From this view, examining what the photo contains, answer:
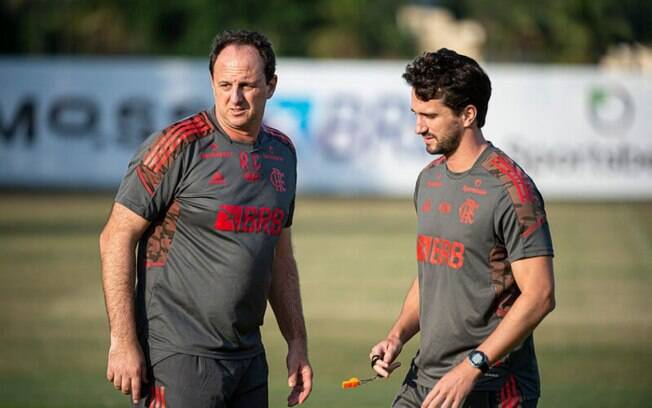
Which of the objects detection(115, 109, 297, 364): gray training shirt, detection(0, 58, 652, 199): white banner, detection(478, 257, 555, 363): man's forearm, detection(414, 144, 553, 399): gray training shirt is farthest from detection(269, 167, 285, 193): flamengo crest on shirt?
detection(0, 58, 652, 199): white banner

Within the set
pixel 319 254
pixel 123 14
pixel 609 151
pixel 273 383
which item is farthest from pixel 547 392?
pixel 123 14

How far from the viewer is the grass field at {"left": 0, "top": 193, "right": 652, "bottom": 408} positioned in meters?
10.3

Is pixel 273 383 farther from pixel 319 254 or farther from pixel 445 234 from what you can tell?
pixel 319 254

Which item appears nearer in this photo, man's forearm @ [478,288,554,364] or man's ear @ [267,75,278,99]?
man's forearm @ [478,288,554,364]

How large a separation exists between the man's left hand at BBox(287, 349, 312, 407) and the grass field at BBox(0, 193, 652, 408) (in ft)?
13.0

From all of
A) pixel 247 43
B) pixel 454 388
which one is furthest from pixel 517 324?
pixel 247 43

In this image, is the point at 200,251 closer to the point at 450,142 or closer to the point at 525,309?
the point at 450,142

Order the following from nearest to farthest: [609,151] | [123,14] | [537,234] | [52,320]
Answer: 1. [537,234]
2. [52,320]
3. [609,151]
4. [123,14]

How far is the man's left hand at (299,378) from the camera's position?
574 centimetres

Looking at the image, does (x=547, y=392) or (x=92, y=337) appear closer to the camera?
(x=547, y=392)

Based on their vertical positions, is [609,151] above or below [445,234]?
below

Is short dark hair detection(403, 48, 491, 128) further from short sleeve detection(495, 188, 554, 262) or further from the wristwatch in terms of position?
the wristwatch

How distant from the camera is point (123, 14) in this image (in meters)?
43.1

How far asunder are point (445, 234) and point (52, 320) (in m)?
9.09
